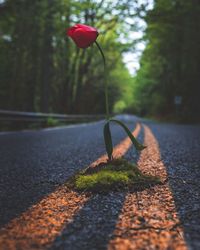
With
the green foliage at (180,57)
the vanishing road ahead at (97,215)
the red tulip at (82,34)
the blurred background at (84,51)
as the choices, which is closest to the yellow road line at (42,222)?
the vanishing road ahead at (97,215)

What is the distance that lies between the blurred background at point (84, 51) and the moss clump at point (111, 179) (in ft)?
10.5

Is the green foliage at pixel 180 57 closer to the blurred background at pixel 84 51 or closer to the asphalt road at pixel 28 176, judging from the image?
the blurred background at pixel 84 51

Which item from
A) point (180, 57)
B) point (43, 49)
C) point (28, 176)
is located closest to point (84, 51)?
point (180, 57)

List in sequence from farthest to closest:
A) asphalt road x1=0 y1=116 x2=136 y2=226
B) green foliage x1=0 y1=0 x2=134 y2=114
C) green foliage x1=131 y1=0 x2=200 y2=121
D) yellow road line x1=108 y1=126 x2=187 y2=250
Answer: green foliage x1=131 y1=0 x2=200 y2=121 → green foliage x1=0 y1=0 x2=134 y2=114 → asphalt road x1=0 y1=116 x2=136 y2=226 → yellow road line x1=108 y1=126 x2=187 y2=250

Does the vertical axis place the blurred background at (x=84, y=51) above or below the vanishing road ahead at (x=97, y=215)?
above

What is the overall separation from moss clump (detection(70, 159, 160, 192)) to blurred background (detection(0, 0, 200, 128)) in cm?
319

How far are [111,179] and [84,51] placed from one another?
21526mm

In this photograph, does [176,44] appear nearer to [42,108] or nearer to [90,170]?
[42,108]

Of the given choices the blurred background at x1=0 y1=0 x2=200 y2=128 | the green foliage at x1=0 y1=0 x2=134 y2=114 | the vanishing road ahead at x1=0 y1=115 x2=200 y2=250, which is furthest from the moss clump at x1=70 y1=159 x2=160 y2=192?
the green foliage at x1=0 y1=0 x2=134 y2=114

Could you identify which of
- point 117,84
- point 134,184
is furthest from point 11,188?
point 117,84

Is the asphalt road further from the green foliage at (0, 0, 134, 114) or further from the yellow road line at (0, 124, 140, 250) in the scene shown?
the green foliage at (0, 0, 134, 114)

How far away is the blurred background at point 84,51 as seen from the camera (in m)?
12.9

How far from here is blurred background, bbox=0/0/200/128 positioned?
42.2 feet

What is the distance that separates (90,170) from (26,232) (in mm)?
1106
